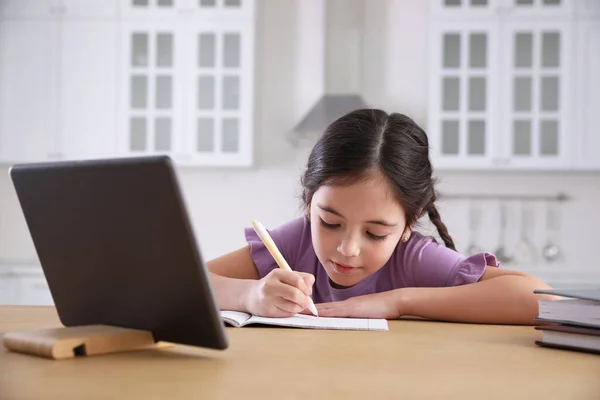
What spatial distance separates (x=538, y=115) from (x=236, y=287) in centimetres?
302

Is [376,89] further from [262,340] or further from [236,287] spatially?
[262,340]

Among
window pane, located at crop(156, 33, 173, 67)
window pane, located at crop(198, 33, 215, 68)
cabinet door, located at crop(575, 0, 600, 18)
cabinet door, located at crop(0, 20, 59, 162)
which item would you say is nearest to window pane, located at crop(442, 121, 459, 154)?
cabinet door, located at crop(575, 0, 600, 18)

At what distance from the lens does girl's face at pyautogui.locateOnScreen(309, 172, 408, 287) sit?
156 centimetres

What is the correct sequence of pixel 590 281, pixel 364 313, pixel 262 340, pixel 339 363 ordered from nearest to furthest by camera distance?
pixel 339 363 → pixel 262 340 → pixel 364 313 → pixel 590 281

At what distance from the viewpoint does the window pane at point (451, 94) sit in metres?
4.23

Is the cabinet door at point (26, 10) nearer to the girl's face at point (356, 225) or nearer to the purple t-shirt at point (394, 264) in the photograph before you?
the purple t-shirt at point (394, 264)

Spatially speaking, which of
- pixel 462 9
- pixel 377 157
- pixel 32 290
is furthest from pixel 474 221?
pixel 377 157

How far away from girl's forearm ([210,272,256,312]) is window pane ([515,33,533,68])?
3.05 metres

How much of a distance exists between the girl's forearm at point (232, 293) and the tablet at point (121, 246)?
1.51 ft

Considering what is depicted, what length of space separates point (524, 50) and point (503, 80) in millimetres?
189

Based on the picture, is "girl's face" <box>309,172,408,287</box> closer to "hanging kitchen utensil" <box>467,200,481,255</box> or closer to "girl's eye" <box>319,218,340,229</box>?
"girl's eye" <box>319,218,340,229</box>

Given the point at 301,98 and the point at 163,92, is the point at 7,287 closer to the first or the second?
the point at 163,92

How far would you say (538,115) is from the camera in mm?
4199

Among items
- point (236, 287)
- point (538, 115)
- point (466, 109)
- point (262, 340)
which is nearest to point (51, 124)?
point (466, 109)
